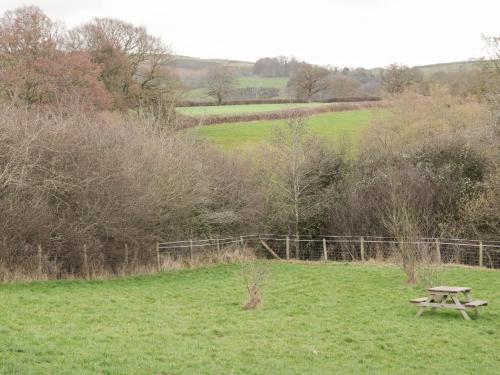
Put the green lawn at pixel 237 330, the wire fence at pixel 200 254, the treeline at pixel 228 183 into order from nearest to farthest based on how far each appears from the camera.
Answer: the green lawn at pixel 237 330 < the wire fence at pixel 200 254 < the treeline at pixel 228 183

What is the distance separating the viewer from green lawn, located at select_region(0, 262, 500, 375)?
1062 centimetres

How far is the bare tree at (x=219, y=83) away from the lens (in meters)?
66.8

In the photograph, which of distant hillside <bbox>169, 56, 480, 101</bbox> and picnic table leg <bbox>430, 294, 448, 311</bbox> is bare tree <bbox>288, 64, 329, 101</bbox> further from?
picnic table leg <bbox>430, 294, 448, 311</bbox>

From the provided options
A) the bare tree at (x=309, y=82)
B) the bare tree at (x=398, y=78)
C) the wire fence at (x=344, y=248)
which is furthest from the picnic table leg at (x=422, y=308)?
the bare tree at (x=309, y=82)

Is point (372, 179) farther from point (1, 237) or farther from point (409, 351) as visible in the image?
point (409, 351)

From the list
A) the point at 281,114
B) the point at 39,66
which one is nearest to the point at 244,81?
the point at 281,114

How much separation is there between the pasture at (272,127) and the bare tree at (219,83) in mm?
11679

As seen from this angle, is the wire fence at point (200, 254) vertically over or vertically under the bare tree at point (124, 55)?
under

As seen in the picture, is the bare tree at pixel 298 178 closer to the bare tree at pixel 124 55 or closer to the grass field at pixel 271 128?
the grass field at pixel 271 128

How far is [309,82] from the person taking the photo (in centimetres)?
7512

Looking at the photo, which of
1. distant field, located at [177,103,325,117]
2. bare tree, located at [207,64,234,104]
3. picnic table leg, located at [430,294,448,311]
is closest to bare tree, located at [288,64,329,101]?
distant field, located at [177,103,325,117]

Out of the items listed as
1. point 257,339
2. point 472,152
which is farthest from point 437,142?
point 257,339

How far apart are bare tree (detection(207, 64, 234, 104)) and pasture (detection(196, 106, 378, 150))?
38.3 feet

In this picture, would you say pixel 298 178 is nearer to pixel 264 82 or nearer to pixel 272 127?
pixel 272 127
